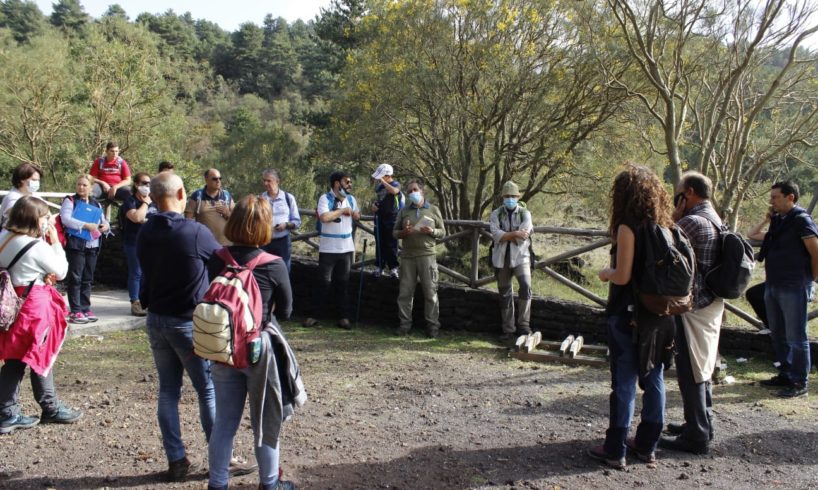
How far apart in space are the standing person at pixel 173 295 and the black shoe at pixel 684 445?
10.0 ft

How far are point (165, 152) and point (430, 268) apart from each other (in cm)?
1972

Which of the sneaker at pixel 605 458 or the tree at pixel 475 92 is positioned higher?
the tree at pixel 475 92

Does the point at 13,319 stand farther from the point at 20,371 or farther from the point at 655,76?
the point at 655,76

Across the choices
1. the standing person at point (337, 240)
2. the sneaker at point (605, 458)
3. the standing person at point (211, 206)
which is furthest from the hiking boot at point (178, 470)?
the standing person at point (337, 240)

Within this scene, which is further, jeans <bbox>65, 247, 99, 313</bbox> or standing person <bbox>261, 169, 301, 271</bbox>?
standing person <bbox>261, 169, 301, 271</bbox>

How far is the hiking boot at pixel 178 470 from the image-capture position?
378 centimetres

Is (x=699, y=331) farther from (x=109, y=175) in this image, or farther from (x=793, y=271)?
(x=109, y=175)

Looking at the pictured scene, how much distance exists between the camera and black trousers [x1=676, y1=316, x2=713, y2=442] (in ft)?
14.0

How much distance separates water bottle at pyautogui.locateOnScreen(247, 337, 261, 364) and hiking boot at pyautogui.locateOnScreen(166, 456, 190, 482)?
1072 millimetres

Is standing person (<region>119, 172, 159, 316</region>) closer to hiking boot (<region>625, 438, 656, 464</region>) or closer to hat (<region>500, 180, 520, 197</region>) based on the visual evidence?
hat (<region>500, 180, 520, 197</region>)

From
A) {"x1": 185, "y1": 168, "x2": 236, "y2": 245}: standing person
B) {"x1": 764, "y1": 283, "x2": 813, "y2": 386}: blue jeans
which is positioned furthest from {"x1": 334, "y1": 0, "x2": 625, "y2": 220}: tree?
{"x1": 764, "y1": 283, "x2": 813, "y2": 386}: blue jeans

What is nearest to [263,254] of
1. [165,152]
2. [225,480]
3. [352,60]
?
[225,480]

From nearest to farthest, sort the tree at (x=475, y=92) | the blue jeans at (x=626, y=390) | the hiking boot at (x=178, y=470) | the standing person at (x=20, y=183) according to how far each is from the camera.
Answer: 1. the hiking boot at (x=178, y=470)
2. the blue jeans at (x=626, y=390)
3. the standing person at (x=20, y=183)
4. the tree at (x=475, y=92)

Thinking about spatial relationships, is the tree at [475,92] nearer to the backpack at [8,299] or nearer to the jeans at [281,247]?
the jeans at [281,247]
